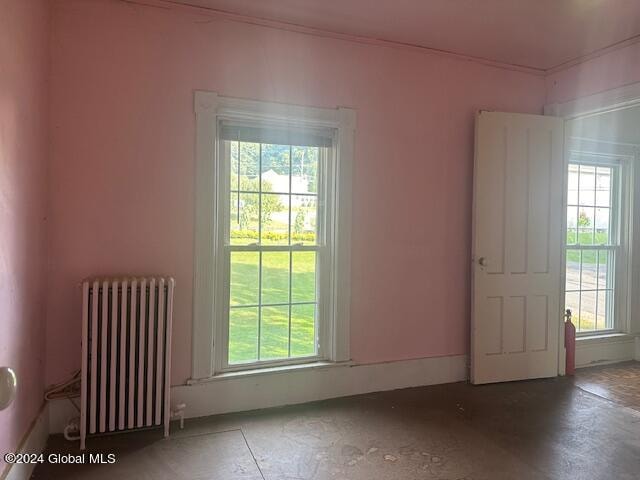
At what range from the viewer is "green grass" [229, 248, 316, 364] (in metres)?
3.05

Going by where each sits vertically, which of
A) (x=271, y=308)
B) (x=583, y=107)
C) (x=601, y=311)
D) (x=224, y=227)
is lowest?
(x=601, y=311)

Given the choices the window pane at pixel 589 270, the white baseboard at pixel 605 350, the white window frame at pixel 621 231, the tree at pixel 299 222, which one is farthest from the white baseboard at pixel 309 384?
the white window frame at pixel 621 231

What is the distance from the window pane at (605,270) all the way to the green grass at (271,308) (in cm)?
335

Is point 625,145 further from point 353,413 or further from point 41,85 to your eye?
point 41,85

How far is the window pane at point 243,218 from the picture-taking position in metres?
3.03

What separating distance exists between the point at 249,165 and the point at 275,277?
83cm

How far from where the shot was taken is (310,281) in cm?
326

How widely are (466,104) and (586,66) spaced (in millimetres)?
1020

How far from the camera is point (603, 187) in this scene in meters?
4.61

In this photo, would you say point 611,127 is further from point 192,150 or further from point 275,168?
point 192,150

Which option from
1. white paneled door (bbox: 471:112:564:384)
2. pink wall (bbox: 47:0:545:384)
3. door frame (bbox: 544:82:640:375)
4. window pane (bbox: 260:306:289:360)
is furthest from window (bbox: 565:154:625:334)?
window pane (bbox: 260:306:289:360)

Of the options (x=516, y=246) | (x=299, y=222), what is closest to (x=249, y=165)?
(x=299, y=222)

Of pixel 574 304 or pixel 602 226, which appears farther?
pixel 602 226

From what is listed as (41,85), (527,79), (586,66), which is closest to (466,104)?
(527,79)
